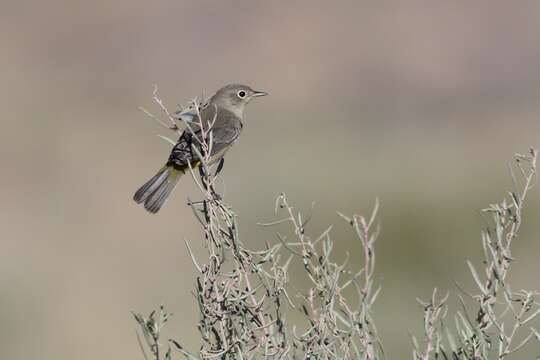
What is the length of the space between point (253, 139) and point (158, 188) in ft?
42.7

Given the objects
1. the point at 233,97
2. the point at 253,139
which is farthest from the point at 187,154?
the point at 253,139

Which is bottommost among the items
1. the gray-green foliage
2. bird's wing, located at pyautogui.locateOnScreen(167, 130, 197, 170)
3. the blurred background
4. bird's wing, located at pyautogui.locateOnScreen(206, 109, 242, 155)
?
the gray-green foliage

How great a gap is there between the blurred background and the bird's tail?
95.9 inches

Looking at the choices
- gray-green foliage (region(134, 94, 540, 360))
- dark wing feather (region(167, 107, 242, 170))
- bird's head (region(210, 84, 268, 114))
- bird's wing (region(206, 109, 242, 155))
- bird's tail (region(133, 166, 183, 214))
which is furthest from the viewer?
bird's head (region(210, 84, 268, 114))

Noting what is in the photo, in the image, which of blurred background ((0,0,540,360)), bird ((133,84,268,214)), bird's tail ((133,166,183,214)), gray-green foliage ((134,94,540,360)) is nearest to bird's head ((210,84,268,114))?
bird ((133,84,268,214))

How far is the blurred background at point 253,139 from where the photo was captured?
9023mm

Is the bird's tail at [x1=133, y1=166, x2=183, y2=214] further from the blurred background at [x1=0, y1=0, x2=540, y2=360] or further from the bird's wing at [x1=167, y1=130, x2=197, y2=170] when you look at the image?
the blurred background at [x1=0, y1=0, x2=540, y2=360]

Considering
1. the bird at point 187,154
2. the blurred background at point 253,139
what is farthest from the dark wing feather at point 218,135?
the blurred background at point 253,139

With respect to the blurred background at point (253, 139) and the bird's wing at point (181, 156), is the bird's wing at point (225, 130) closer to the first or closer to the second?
the bird's wing at point (181, 156)

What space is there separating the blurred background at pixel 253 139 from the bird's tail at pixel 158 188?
244 centimetres

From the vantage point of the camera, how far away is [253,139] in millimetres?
17234

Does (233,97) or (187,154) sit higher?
(233,97)

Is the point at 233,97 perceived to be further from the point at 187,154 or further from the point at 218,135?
the point at 187,154

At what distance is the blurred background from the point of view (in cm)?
902
